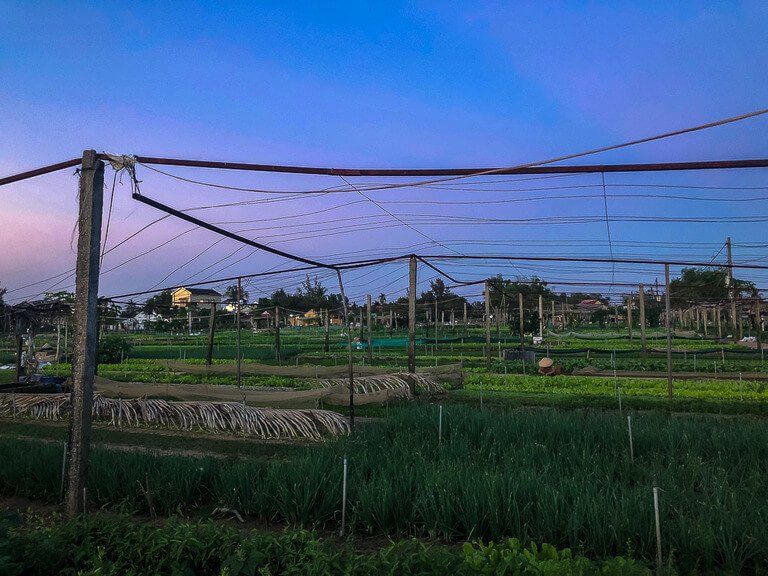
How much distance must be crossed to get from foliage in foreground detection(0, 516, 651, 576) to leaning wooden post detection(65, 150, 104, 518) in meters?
1.18

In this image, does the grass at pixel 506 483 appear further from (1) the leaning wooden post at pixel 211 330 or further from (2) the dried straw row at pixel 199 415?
(1) the leaning wooden post at pixel 211 330

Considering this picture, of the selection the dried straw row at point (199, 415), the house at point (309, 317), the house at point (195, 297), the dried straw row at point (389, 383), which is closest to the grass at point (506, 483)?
the dried straw row at point (199, 415)

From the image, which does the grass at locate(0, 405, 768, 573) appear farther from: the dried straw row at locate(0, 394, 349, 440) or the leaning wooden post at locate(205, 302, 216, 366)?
the leaning wooden post at locate(205, 302, 216, 366)

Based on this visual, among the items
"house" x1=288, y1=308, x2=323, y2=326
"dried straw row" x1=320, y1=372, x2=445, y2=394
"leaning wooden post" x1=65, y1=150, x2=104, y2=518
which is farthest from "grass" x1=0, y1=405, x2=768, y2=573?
"house" x1=288, y1=308, x2=323, y2=326

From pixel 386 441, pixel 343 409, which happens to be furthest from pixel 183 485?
pixel 343 409

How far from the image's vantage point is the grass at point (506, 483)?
4.42 m

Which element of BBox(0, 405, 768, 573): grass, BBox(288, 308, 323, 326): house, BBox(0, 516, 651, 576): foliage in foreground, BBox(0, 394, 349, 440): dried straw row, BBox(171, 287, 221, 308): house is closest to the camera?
BBox(0, 516, 651, 576): foliage in foreground

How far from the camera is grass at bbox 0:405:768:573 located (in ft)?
14.5

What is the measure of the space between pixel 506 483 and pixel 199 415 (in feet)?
24.7

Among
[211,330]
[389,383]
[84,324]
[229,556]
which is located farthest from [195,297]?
[229,556]

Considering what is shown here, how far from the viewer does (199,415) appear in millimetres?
11094

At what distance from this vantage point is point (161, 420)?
11688 mm

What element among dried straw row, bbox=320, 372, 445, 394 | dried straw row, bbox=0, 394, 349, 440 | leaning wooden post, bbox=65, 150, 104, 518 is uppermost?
leaning wooden post, bbox=65, 150, 104, 518

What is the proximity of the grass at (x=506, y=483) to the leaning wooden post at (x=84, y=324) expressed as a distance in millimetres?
545
